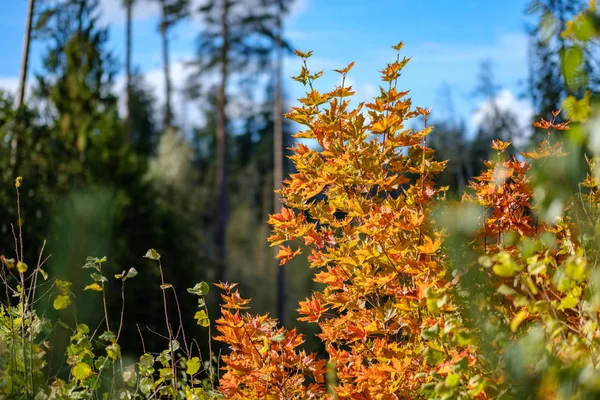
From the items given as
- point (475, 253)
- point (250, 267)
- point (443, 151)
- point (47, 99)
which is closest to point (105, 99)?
point (47, 99)

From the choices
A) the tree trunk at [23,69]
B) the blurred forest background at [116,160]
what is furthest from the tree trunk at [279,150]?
the tree trunk at [23,69]

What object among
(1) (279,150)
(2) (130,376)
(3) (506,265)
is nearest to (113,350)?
(2) (130,376)

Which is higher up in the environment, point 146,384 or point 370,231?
point 370,231

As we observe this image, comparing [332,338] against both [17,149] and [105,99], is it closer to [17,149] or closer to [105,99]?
[17,149]

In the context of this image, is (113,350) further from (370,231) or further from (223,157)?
(223,157)

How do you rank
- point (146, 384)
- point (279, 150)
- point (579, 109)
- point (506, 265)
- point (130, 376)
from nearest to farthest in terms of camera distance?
point (579, 109)
point (506, 265)
point (146, 384)
point (130, 376)
point (279, 150)

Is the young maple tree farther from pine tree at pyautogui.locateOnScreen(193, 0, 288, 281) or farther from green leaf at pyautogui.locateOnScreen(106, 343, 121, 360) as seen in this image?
pine tree at pyautogui.locateOnScreen(193, 0, 288, 281)

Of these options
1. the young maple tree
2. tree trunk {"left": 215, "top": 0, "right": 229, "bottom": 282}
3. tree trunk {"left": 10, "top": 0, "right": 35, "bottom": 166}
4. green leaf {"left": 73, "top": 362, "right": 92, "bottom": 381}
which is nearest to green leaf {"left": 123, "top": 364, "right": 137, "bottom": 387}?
green leaf {"left": 73, "top": 362, "right": 92, "bottom": 381}

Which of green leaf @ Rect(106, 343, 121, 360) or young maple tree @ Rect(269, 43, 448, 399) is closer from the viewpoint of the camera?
green leaf @ Rect(106, 343, 121, 360)

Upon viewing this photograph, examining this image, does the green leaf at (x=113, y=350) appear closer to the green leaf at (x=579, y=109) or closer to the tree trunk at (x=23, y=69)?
the green leaf at (x=579, y=109)

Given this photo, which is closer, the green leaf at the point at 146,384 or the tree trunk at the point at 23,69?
the green leaf at the point at 146,384

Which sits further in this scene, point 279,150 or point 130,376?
point 279,150

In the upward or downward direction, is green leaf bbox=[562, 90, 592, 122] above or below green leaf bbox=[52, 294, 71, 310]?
above

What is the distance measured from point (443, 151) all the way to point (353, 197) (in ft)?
93.2
